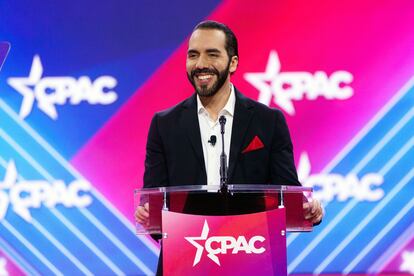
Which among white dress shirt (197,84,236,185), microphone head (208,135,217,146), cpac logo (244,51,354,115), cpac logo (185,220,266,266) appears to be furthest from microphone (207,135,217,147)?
cpac logo (244,51,354,115)

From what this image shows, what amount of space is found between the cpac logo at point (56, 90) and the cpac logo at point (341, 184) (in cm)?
129

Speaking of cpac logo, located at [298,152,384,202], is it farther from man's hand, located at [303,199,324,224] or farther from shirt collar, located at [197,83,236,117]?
man's hand, located at [303,199,324,224]

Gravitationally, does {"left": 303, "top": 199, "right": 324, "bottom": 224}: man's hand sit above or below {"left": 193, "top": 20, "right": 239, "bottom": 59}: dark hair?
below

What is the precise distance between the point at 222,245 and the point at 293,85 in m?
2.55

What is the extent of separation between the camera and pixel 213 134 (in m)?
2.55

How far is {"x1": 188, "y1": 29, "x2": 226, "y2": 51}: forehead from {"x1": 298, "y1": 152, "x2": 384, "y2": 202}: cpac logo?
198cm

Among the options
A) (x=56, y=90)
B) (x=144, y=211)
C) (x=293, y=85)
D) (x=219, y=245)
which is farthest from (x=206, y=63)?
(x=56, y=90)

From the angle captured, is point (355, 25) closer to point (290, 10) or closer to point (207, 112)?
point (290, 10)

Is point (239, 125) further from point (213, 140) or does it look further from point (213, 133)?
point (213, 140)

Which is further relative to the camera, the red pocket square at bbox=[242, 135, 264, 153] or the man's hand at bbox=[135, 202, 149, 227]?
the red pocket square at bbox=[242, 135, 264, 153]

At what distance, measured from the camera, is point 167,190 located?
6.72 feet

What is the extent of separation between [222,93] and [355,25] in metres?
2.08

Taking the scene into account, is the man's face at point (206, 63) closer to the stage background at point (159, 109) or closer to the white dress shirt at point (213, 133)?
the white dress shirt at point (213, 133)

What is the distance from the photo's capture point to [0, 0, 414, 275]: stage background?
4.40 m
